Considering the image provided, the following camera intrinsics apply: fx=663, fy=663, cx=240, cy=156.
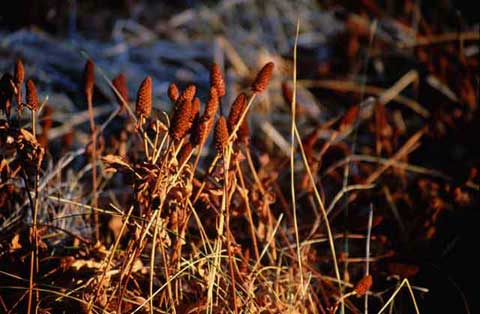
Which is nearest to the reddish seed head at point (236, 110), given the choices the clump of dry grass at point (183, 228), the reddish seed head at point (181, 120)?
the clump of dry grass at point (183, 228)

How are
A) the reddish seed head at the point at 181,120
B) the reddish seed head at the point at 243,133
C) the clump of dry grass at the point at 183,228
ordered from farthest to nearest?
the reddish seed head at the point at 243,133
the clump of dry grass at the point at 183,228
the reddish seed head at the point at 181,120

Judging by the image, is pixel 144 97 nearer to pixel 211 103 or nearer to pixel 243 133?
pixel 211 103

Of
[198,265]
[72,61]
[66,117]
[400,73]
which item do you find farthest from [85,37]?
[198,265]

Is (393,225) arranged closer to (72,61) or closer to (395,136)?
(395,136)

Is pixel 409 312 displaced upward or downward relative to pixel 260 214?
downward

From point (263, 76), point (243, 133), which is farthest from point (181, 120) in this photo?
point (243, 133)

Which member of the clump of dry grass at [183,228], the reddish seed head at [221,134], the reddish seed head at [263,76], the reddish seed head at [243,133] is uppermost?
the reddish seed head at [263,76]

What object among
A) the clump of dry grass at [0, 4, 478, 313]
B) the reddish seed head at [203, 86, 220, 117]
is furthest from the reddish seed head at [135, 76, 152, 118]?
the reddish seed head at [203, 86, 220, 117]

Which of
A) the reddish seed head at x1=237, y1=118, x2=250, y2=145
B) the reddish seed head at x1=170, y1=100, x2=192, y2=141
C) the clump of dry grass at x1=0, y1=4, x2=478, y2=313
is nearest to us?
the reddish seed head at x1=170, y1=100, x2=192, y2=141

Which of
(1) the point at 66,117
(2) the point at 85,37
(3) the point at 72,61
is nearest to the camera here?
(1) the point at 66,117

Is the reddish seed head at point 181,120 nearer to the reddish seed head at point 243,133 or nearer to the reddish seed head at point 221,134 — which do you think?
the reddish seed head at point 221,134

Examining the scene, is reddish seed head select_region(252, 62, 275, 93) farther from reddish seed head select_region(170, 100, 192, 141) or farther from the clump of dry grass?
reddish seed head select_region(170, 100, 192, 141)
